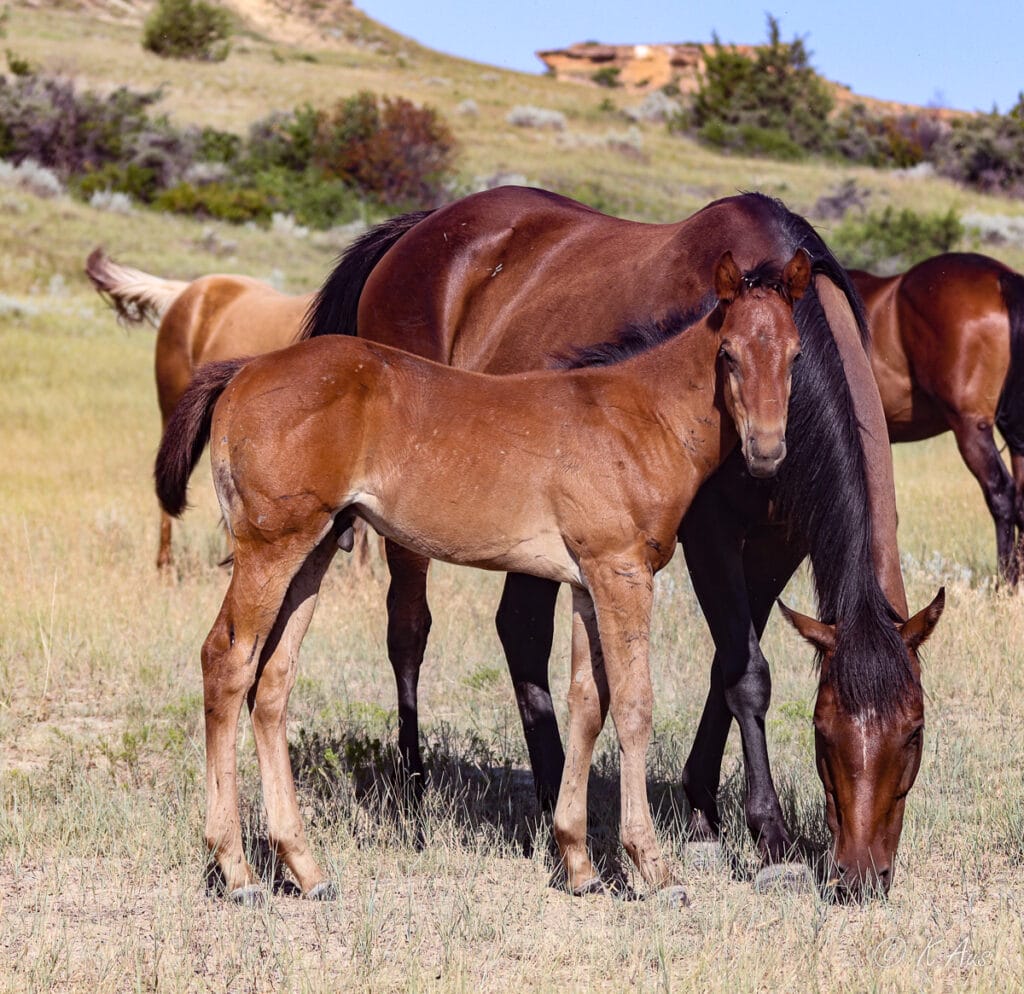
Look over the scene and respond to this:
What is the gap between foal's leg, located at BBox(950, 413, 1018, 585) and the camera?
930 centimetres

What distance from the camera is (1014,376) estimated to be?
30.7 feet

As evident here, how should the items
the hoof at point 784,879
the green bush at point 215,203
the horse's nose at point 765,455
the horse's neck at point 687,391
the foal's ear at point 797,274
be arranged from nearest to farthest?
the horse's nose at point 765,455 → the foal's ear at point 797,274 → the horse's neck at point 687,391 → the hoof at point 784,879 → the green bush at point 215,203

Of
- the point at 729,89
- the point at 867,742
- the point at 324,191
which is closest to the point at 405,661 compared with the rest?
the point at 867,742

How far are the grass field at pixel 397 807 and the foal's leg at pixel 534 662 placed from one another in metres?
0.24

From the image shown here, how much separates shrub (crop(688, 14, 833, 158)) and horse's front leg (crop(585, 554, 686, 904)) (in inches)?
1754

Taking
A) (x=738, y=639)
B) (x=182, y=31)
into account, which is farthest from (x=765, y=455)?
(x=182, y=31)

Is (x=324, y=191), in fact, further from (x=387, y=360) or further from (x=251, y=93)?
(x=387, y=360)

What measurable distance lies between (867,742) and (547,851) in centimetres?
150

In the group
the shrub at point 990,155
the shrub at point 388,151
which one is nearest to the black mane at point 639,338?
the shrub at point 388,151

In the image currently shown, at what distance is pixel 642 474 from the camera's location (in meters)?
4.22

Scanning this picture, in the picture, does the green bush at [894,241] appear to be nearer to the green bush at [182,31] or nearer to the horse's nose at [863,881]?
the horse's nose at [863,881]

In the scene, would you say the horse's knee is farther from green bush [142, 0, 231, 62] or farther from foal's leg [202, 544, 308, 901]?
green bush [142, 0, 231, 62]

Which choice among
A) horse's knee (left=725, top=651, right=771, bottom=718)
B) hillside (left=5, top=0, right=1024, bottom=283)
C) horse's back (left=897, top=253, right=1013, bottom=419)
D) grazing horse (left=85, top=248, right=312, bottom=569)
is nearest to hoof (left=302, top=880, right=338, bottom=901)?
horse's knee (left=725, top=651, right=771, bottom=718)

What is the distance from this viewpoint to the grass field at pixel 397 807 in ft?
12.5
